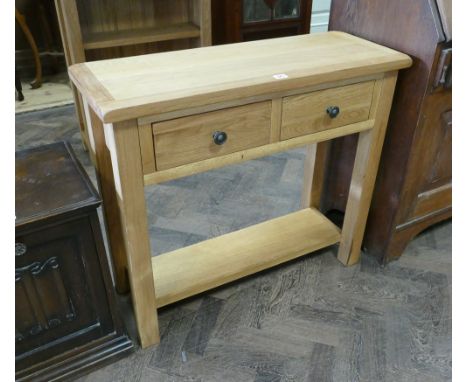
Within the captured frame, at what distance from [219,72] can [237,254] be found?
712 millimetres

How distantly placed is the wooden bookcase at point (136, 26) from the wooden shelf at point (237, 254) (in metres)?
1.23

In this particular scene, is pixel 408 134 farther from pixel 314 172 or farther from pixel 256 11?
pixel 256 11

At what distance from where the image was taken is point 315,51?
4.43 feet

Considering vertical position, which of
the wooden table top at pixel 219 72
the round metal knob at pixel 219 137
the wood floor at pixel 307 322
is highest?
the wooden table top at pixel 219 72

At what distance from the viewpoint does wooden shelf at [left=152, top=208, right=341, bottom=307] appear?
1.49 m

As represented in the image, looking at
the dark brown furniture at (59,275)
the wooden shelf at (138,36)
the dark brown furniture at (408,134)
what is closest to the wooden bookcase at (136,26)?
the wooden shelf at (138,36)

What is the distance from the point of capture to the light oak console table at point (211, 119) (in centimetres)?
105

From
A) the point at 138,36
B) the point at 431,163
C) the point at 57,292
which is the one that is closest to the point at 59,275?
the point at 57,292

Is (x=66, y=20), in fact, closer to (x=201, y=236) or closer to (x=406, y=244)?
(x=201, y=236)

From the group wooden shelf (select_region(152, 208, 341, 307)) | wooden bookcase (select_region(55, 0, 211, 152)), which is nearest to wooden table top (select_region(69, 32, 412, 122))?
wooden shelf (select_region(152, 208, 341, 307))

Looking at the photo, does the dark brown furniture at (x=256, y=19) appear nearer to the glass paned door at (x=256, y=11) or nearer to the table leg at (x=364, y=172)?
the glass paned door at (x=256, y=11)

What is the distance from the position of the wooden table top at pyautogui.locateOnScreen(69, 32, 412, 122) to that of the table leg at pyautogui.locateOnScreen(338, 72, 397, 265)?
10cm

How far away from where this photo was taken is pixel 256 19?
296 cm

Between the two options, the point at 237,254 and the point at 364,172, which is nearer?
the point at 364,172
